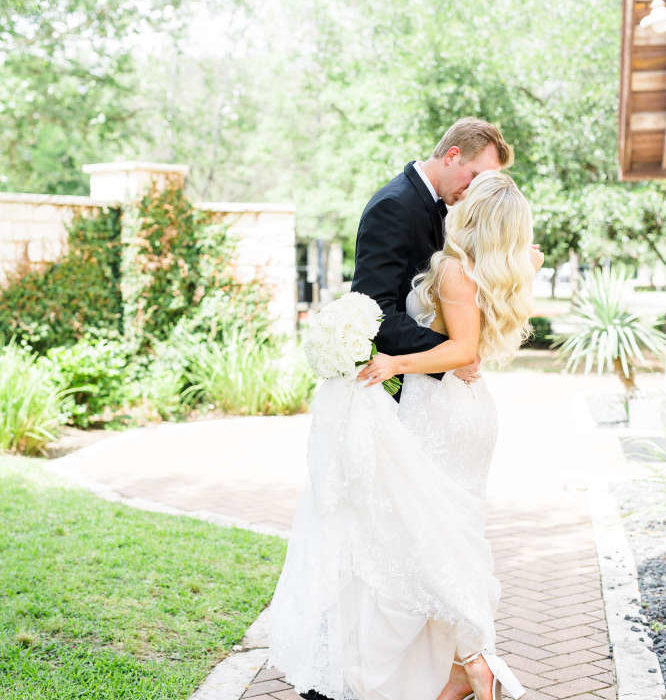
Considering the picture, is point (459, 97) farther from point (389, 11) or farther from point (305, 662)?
point (305, 662)

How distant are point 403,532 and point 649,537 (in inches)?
121

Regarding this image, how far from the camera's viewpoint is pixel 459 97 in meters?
15.4

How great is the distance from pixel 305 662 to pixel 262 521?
9.92 feet

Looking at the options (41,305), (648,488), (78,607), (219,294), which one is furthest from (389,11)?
(78,607)

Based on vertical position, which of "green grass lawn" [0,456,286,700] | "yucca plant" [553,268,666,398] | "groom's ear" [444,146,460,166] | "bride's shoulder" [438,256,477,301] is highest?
"groom's ear" [444,146,460,166]

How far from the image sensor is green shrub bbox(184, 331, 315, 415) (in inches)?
406

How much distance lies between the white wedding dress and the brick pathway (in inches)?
20.1

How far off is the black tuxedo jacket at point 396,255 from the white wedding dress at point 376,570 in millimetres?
206

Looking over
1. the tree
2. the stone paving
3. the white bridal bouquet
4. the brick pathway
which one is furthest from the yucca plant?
the tree

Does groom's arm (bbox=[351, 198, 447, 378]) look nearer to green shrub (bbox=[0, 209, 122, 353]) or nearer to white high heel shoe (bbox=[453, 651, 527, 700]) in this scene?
white high heel shoe (bbox=[453, 651, 527, 700])

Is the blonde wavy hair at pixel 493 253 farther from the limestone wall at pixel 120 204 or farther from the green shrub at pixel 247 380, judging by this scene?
the limestone wall at pixel 120 204

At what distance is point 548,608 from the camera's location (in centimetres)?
436

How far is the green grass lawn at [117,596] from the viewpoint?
3469mm

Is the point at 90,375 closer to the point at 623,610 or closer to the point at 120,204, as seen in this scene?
the point at 120,204
